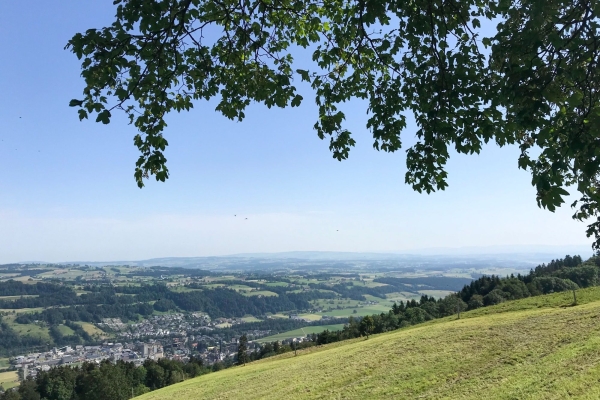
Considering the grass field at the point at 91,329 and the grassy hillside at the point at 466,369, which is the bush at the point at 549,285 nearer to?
the grassy hillside at the point at 466,369

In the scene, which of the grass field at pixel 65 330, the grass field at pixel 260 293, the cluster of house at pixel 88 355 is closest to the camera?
the cluster of house at pixel 88 355

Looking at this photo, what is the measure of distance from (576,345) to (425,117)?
39.0 ft

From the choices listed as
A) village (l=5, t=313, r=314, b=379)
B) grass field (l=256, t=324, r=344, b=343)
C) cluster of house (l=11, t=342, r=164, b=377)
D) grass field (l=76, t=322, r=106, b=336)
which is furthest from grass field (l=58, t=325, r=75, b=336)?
grass field (l=256, t=324, r=344, b=343)

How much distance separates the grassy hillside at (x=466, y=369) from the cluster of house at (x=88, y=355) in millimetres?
78892

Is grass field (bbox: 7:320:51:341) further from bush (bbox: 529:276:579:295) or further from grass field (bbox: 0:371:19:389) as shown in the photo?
bush (bbox: 529:276:579:295)

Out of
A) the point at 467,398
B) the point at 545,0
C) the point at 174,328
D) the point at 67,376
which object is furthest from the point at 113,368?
the point at 174,328

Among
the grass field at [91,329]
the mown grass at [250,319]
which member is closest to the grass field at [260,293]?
the mown grass at [250,319]

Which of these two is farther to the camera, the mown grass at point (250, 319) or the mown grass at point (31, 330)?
the mown grass at point (250, 319)

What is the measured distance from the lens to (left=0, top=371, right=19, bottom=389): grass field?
242ft

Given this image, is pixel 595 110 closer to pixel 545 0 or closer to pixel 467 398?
pixel 545 0

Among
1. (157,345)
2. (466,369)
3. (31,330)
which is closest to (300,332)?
(157,345)

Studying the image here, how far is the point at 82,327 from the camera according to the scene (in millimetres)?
129000

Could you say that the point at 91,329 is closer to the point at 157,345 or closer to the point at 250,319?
the point at 157,345

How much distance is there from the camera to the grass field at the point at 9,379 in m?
73.8
